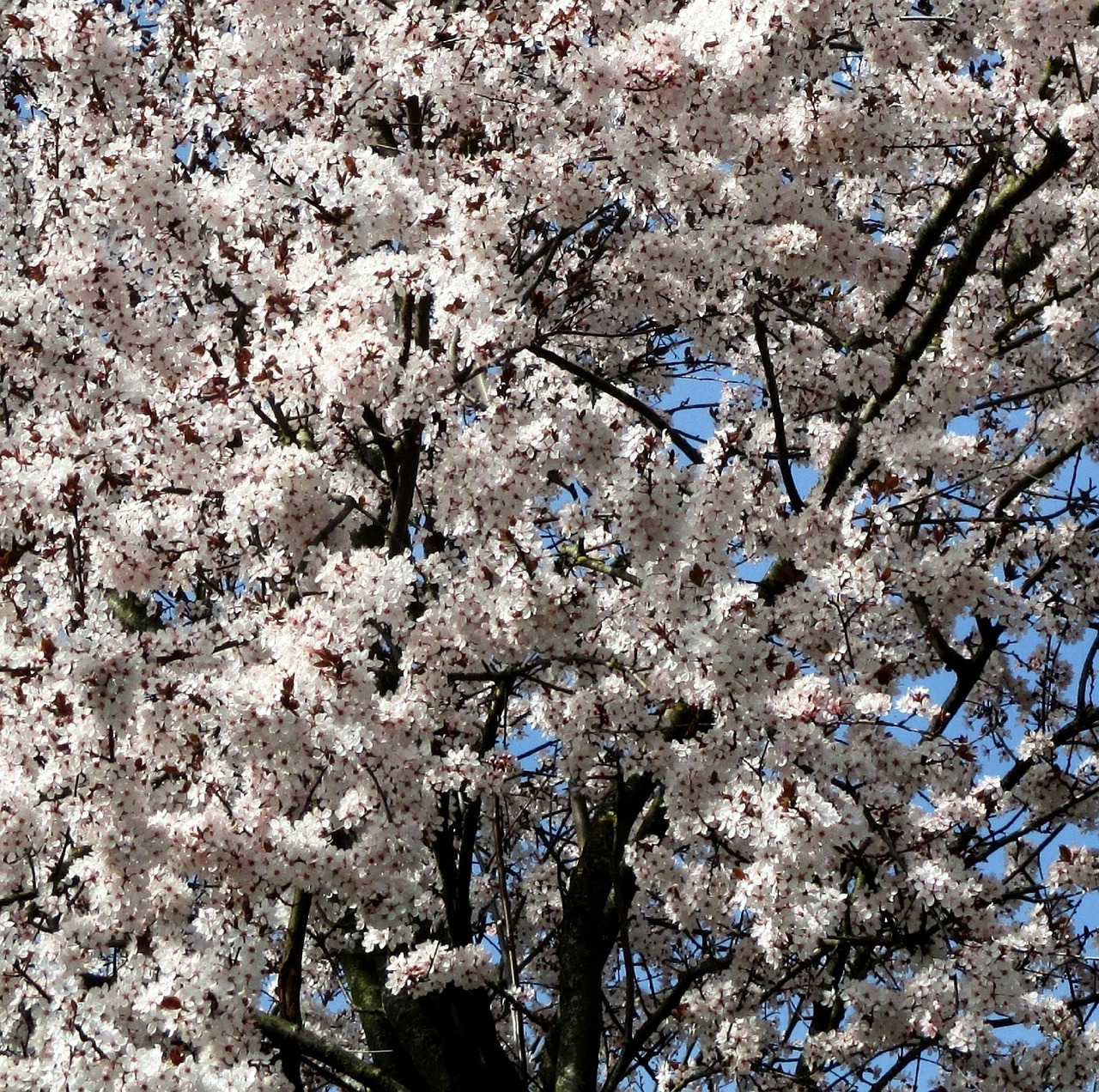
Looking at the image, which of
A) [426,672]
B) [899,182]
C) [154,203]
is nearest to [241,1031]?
[426,672]

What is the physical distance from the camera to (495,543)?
23.6ft

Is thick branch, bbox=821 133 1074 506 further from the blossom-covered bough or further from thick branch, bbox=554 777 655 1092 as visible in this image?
thick branch, bbox=554 777 655 1092

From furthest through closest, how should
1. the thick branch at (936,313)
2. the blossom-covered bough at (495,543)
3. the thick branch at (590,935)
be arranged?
the thick branch at (936,313) < the thick branch at (590,935) < the blossom-covered bough at (495,543)

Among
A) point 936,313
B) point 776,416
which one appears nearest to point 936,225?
point 936,313

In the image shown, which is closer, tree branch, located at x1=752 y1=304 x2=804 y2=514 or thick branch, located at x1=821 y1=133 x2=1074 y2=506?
tree branch, located at x1=752 y1=304 x2=804 y2=514

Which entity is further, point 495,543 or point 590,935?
point 590,935

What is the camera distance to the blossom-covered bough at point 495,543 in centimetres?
668

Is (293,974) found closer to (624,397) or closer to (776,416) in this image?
(624,397)

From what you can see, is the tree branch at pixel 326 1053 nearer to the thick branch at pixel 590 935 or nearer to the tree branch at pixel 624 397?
the thick branch at pixel 590 935

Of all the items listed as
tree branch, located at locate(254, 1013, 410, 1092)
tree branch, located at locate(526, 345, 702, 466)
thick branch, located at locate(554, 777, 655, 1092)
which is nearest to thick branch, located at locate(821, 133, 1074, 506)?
tree branch, located at locate(526, 345, 702, 466)

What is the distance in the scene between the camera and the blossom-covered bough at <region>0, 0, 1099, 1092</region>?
668cm

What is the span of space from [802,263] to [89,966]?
4838mm

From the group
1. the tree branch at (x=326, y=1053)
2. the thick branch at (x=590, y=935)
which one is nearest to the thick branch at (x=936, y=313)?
the thick branch at (x=590, y=935)

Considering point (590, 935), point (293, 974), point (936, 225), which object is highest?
point (936, 225)
